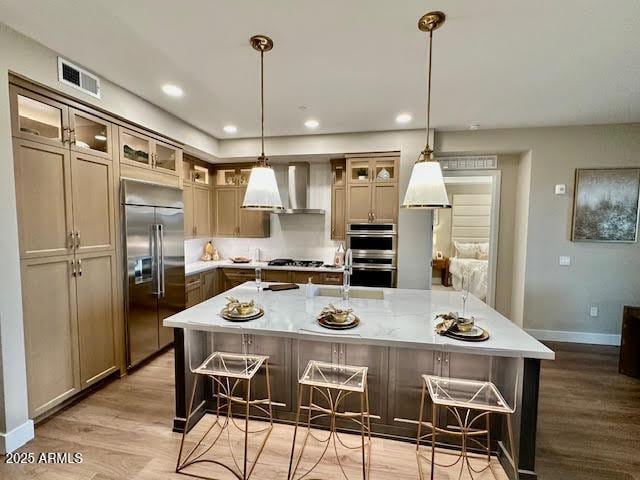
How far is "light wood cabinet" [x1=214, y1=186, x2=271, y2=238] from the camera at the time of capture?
15.5 ft

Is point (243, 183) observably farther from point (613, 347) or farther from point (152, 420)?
point (613, 347)

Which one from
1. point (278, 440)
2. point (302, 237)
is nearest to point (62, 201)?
point (278, 440)

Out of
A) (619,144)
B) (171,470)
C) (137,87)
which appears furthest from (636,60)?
(171,470)

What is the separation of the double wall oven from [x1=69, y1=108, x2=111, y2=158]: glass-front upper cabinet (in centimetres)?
281

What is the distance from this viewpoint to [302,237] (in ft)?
16.0

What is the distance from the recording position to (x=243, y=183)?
4719 mm

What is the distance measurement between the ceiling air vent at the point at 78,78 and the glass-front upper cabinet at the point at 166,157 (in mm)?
869

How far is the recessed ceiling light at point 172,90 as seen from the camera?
2676 millimetres

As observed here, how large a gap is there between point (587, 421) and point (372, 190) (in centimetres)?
300

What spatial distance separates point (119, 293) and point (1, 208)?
120 centimetres

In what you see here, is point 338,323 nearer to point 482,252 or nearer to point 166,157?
point 166,157

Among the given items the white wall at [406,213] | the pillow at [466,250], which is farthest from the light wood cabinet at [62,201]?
the pillow at [466,250]

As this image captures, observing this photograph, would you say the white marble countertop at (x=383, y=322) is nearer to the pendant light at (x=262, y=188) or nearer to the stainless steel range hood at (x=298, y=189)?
the pendant light at (x=262, y=188)

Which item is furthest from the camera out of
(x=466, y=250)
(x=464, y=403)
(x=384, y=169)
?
(x=466, y=250)
